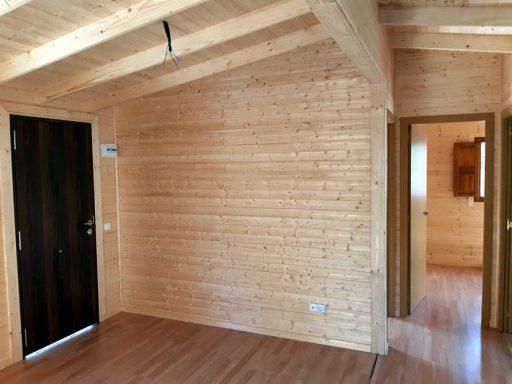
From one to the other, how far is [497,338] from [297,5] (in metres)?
3.50

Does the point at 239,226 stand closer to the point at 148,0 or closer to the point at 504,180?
the point at 148,0

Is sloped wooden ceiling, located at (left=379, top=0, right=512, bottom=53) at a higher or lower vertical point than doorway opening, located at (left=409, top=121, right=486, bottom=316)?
higher

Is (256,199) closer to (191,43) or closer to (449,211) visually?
(191,43)

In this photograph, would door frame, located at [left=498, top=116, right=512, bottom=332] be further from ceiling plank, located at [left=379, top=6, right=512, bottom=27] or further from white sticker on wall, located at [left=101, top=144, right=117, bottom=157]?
white sticker on wall, located at [left=101, top=144, right=117, bottom=157]

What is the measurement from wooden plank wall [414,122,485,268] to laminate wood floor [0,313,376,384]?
3.72 metres

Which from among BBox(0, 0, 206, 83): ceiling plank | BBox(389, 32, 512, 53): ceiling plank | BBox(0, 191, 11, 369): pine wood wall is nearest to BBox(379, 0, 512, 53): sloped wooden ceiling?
BBox(389, 32, 512, 53): ceiling plank

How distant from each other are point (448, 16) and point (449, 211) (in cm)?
434

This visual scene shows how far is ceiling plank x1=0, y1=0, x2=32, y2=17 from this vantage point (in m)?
2.15

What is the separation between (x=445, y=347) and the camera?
3.60 meters

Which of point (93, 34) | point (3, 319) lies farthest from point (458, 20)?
point (3, 319)

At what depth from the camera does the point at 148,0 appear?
2412 mm

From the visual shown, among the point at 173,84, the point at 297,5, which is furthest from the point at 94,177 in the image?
the point at 297,5

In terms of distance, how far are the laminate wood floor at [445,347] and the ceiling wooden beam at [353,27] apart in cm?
240

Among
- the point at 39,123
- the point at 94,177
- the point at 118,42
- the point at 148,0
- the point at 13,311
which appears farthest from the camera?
the point at 94,177
